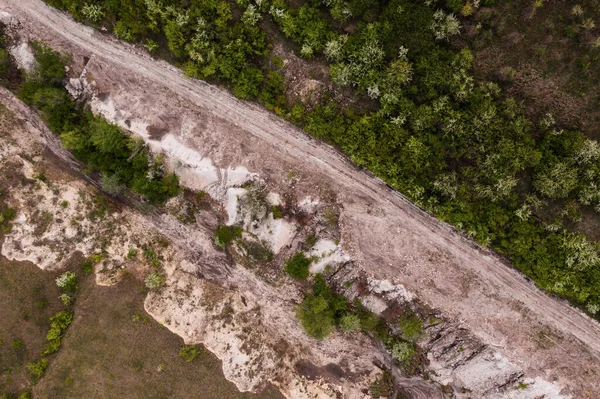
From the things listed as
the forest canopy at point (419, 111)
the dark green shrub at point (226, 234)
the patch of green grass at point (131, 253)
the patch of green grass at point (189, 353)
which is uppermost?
the forest canopy at point (419, 111)

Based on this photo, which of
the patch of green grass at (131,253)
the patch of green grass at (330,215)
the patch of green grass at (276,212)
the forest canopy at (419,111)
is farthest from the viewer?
the patch of green grass at (131,253)

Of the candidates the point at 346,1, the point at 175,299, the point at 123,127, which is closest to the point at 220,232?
the point at 175,299

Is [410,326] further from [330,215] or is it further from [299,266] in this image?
[330,215]

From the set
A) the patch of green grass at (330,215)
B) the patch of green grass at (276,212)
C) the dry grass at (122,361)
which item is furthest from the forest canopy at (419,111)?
the dry grass at (122,361)

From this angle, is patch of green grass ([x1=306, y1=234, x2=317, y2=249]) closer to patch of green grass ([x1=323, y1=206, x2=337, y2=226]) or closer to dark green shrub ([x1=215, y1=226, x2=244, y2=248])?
patch of green grass ([x1=323, y1=206, x2=337, y2=226])

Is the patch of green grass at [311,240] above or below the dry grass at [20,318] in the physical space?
above

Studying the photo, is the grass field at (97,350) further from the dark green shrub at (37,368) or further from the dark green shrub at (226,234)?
the dark green shrub at (226,234)

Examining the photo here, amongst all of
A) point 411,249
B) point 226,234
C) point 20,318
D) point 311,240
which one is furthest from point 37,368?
point 411,249

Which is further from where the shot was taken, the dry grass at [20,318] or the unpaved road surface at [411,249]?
the dry grass at [20,318]
